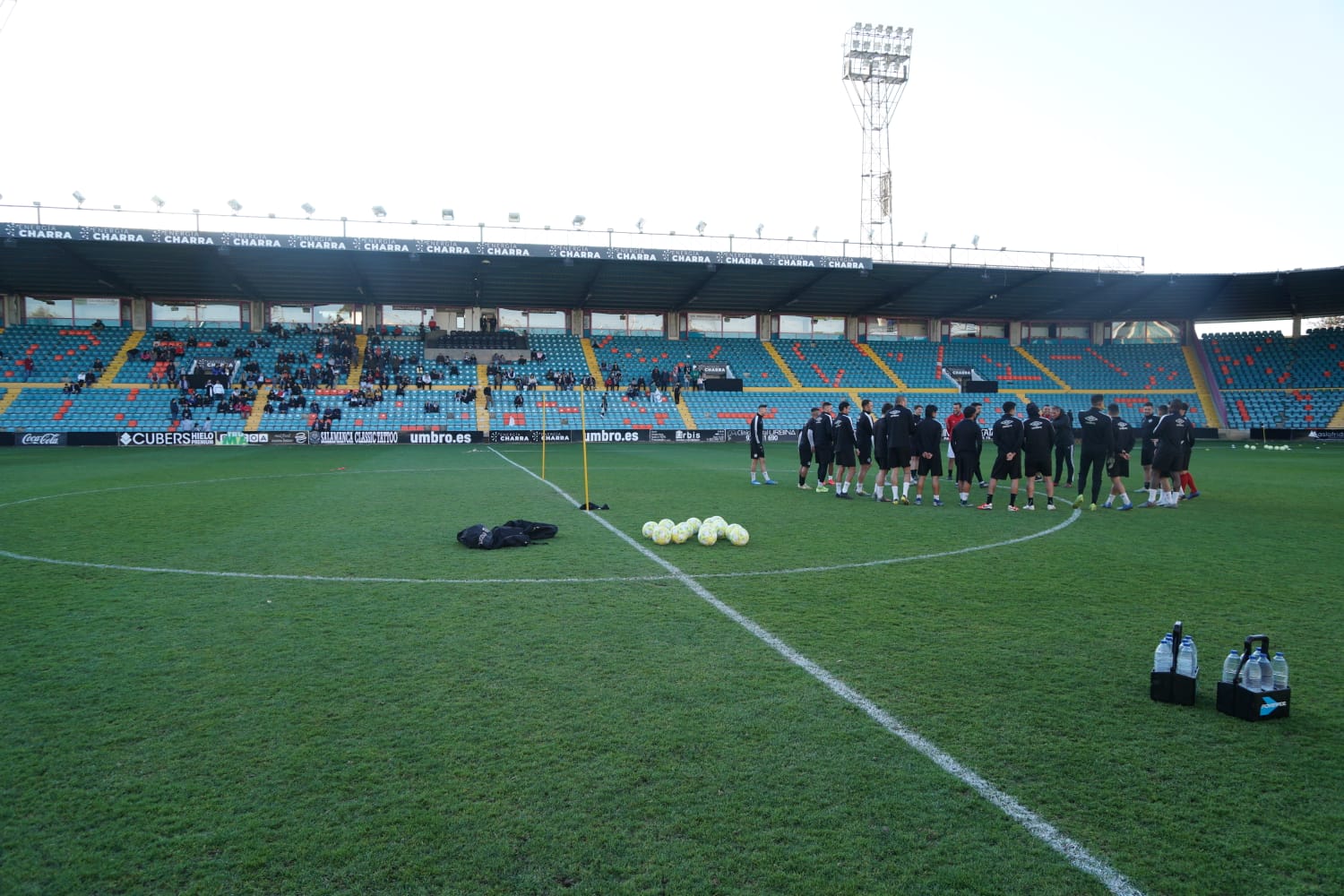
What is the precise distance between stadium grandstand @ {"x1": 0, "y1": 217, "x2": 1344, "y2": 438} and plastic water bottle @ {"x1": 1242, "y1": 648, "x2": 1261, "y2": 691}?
36.0 meters

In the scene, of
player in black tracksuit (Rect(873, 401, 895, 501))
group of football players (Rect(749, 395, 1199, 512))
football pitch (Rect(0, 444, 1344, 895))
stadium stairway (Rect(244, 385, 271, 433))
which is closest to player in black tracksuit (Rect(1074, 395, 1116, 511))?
group of football players (Rect(749, 395, 1199, 512))

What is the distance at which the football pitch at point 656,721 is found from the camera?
128 inches

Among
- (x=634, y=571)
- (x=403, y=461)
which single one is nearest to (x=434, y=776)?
(x=634, y=571)

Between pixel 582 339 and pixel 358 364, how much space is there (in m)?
13.0

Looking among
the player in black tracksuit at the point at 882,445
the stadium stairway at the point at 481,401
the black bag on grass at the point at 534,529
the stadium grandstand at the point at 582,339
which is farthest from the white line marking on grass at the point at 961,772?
the stadium grandstand at the point at 582,339

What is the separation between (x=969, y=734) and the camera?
4.44m

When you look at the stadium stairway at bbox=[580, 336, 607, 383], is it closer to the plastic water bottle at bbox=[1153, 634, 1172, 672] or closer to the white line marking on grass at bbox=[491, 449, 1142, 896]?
the white line marking on grass at bbox=[491, 449, 1142, 896]

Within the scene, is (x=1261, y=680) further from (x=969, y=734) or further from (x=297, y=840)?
(x=297, y=840)

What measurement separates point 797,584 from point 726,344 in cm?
4163

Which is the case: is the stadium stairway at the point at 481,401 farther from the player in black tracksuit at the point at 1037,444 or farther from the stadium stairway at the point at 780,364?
the player in black tracksuit at the point at 1037,444

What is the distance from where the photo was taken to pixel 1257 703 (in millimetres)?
4625

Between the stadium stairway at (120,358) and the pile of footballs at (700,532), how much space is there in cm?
3950

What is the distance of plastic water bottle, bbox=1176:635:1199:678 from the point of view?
4777 mm

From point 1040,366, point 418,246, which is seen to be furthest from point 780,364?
point 418,246
